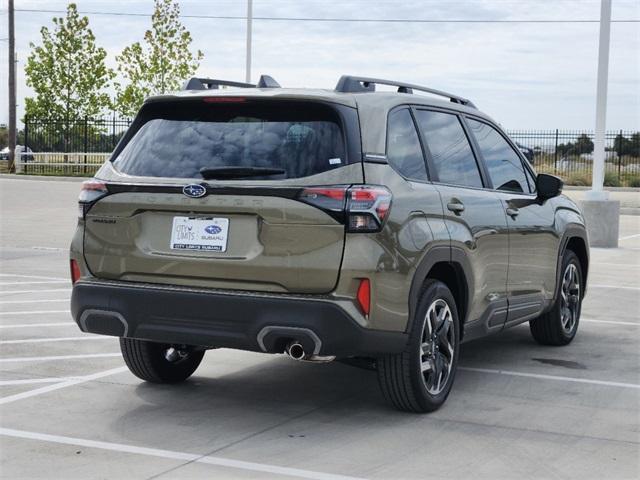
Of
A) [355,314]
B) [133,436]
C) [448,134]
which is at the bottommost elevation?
[133,436]

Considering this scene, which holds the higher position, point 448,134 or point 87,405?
point 448,134

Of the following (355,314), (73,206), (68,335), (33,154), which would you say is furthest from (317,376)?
(33,154)

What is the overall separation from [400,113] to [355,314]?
1370 mm

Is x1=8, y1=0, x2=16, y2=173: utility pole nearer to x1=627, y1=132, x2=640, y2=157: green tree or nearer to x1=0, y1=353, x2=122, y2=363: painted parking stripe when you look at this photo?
x1=627, y1=132, x2=640, y2=157: green tree

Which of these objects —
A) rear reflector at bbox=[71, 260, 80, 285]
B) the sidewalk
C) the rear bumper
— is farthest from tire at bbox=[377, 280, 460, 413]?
the sidewalk

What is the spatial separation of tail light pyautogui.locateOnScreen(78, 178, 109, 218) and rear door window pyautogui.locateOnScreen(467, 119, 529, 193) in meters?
2.53

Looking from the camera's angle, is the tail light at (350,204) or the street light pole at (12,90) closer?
the tail light at (350,204)

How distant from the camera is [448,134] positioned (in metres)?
6.71

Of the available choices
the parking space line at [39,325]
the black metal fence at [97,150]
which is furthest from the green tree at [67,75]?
the parking space line at [39,325]

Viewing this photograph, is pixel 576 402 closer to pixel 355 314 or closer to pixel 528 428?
pixel 528 428

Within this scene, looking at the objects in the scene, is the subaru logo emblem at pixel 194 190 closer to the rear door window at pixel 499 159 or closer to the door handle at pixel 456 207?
the door handle at pixel 456 207

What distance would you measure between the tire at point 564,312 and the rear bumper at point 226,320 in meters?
2.99

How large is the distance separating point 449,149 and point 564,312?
7.93ft

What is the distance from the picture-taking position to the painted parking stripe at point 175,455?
4.88 m
